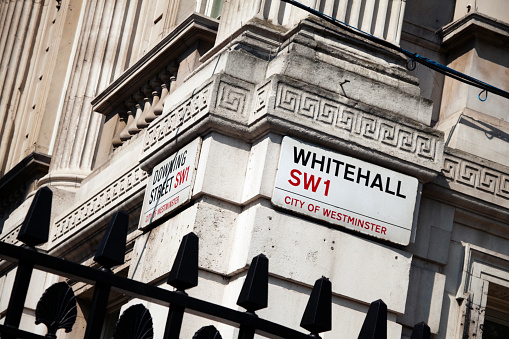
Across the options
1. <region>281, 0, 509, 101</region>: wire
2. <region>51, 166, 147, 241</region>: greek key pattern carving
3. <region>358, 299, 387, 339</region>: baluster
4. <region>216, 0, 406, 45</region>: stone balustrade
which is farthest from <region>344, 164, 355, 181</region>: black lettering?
<region>358, 299, 387, 339</region>: baluster

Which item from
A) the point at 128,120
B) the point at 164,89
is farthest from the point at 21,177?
the point at 164,89

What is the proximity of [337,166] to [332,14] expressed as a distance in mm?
1503

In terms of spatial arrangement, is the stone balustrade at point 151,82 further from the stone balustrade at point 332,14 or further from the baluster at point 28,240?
the baluster at point 28,240

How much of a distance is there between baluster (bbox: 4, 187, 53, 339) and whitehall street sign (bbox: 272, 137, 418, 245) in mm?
3595

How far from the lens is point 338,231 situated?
25.3ft

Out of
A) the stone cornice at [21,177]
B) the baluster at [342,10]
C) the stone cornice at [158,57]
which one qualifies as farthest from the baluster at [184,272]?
the stone cornice at [21,177]

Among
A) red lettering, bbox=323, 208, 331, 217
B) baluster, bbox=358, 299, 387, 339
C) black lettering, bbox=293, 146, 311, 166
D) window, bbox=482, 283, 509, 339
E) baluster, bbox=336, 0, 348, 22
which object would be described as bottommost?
baluster, bbox=358, 299, 387, 339

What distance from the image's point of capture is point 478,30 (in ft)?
30.8

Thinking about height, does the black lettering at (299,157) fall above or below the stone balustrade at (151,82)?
below

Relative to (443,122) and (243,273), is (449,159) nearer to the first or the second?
(443,122)

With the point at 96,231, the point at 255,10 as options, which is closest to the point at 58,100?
the point at 96,231

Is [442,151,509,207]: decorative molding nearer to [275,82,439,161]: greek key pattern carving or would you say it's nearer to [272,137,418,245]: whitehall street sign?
[275,82,439,161]: greek key pattern carving

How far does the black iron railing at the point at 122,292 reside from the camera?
3904 millimetres

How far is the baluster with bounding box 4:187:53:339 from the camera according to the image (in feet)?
12.6
